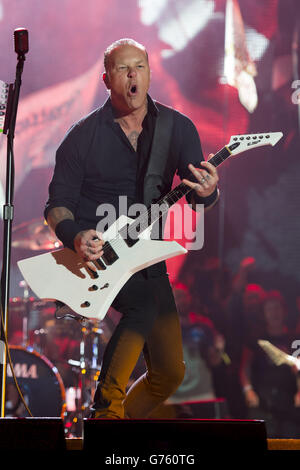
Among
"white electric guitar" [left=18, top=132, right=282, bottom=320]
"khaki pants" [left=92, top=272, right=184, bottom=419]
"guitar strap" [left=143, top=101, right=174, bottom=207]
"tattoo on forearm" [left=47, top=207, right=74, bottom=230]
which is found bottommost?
"khaki pants" [left=92, top=272, right=184, bottom=419]

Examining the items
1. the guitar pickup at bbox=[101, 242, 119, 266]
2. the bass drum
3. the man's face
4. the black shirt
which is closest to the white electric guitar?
the guitar pickup at bbox=[101, 242, 119, 266]

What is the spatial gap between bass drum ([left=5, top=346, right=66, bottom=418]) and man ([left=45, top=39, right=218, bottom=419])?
5.82 feet

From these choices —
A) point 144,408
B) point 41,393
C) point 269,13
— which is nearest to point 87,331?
point 41,393

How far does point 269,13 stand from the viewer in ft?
17.5

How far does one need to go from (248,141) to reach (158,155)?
452 mm

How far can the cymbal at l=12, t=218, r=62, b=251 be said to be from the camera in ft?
15.7

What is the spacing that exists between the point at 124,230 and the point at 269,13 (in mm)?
3483

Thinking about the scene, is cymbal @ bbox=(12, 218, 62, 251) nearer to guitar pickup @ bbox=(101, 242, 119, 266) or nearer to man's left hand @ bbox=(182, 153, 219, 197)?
guitar pickup @ bbox=(101, 242, 119, 266)

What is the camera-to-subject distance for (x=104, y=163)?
2.83m

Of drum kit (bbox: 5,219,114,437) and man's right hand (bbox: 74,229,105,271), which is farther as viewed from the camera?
drum kit (bbox: 5,219,114,437)

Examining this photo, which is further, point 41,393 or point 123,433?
point 41,393

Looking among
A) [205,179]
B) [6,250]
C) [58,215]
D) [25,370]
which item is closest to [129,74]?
[205,179]

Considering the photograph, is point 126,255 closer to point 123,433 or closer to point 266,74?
point 123,433

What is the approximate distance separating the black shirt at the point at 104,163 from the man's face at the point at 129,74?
5.1 inches
